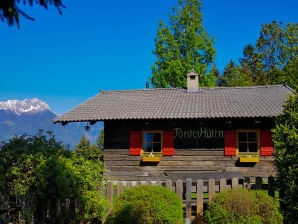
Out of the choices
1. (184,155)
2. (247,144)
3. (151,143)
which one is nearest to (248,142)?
(247,144)

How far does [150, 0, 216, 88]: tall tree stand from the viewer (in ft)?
90.5

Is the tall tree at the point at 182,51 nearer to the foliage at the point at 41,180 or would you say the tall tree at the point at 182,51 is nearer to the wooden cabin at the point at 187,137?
the wooden cabin at the point at 187,137

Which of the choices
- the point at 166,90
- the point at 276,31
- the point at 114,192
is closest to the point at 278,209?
the point at 114,192

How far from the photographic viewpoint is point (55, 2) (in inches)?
148

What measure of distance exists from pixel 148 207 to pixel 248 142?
10983mm

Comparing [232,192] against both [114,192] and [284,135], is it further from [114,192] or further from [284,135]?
[114,192]

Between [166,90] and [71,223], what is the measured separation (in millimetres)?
15034

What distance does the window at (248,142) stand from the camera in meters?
17.0

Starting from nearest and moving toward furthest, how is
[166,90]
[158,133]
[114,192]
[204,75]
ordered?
[114,192] < [158,133] < [166,90] < [204,75]

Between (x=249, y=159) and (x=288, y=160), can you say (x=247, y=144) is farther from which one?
(x=288, y=160)

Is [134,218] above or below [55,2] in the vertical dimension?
below

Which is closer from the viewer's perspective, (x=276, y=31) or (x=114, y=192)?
(x=114, y=192)

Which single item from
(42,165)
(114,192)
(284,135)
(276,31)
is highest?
(276,31)

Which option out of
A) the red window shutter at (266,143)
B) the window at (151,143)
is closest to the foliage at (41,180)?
the window at (151,143)
